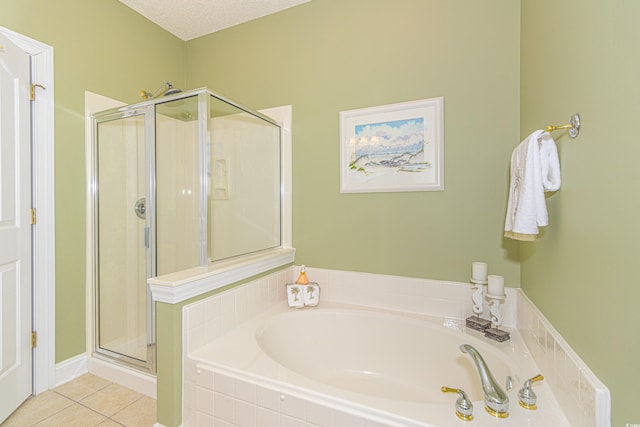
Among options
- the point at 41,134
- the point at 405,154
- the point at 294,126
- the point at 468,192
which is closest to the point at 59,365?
the point at 41,134

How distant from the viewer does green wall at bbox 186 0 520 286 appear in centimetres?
172

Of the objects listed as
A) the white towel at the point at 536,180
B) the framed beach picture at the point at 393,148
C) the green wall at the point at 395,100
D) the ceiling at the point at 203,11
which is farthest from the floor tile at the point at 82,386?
the ceiling at the point at 203,11

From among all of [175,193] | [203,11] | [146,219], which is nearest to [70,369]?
[146,219]

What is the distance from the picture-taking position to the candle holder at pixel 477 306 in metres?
1.67

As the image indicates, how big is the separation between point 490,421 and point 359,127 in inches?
66.5

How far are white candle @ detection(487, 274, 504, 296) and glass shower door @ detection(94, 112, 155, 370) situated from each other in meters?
2.15

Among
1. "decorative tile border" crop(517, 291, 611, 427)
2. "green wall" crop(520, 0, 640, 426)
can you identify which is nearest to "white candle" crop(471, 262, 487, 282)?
"decorative tile border" crop(517, 291, 611, 427)

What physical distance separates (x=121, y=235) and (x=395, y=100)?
84.1 inches

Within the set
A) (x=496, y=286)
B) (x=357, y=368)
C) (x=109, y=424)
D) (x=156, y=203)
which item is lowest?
(x=109, y=424)

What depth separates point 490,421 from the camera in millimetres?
958

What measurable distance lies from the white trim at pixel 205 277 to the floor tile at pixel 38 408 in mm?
858

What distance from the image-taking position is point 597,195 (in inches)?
33.1

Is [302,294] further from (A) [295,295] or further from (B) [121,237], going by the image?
(B) [121,237]

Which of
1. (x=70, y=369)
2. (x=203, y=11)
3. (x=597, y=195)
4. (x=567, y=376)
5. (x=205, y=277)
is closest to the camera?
(x=597, y=195)
